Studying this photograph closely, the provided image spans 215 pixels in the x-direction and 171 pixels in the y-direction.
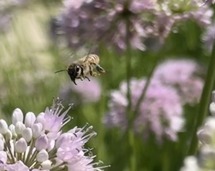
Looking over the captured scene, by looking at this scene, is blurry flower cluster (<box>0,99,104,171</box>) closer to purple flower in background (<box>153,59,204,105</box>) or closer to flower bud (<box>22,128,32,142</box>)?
flower bud (<box>22,128,32,142</box>)

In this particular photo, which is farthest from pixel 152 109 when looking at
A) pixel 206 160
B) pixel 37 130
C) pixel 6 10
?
pixel 206 160

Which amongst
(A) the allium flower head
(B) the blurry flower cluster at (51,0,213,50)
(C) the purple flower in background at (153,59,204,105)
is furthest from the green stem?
(C) the purple flower in background at (153,59,204,105)

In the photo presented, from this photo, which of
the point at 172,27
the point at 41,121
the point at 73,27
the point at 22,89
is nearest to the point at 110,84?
the point at 22,89

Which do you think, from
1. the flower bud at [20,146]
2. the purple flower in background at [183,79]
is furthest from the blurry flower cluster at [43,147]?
the purple flower in background at [183,79]

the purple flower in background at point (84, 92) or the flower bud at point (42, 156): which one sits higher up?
the purple flower in background at point (84, 92)

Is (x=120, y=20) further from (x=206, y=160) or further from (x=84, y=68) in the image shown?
(x=206, y=160)

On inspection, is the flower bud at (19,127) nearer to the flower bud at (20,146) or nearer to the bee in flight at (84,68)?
the flower bud at (20,146)
